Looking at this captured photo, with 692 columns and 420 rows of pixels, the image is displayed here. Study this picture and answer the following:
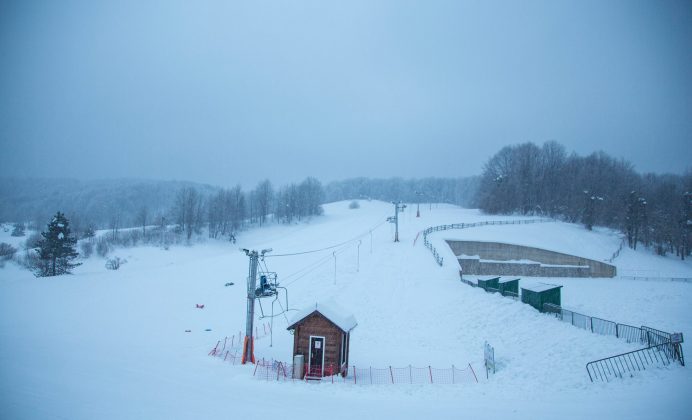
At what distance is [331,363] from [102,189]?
173 meters

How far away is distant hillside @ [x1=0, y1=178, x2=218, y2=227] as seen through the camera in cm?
11125

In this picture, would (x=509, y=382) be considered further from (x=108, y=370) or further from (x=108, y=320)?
(x=108, y=320)

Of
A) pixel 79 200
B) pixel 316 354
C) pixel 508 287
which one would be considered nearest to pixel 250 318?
pixel 316 354

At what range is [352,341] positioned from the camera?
74.0 feet

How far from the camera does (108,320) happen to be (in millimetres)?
27531

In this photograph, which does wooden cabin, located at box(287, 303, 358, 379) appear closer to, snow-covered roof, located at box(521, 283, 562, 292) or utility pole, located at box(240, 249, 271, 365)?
utility pole, located at box(240, 249, 271, 365)

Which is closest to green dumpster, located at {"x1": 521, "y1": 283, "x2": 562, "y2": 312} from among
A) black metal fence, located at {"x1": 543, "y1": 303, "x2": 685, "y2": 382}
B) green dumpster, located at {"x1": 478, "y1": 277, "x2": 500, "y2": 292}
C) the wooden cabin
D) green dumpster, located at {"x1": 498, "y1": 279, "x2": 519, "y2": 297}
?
green dumpster, located at {"x1": 498, "y1": 279, "x2": 519, "y2": 297}

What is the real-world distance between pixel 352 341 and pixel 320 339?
18.9 ft

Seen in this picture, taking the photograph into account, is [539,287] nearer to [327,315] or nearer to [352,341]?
[352,341]

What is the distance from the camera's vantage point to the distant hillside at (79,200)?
365ft

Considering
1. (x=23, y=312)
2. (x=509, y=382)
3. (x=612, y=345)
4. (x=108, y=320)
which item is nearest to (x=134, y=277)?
(x=23, y=312)

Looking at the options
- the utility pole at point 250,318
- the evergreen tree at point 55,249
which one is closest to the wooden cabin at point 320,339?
the utility pole at point 250,318

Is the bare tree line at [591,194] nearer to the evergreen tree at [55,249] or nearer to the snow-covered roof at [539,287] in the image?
the snow-covered roof at [539,287]

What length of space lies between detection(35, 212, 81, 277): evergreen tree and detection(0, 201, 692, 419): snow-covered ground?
5355 millimetres
